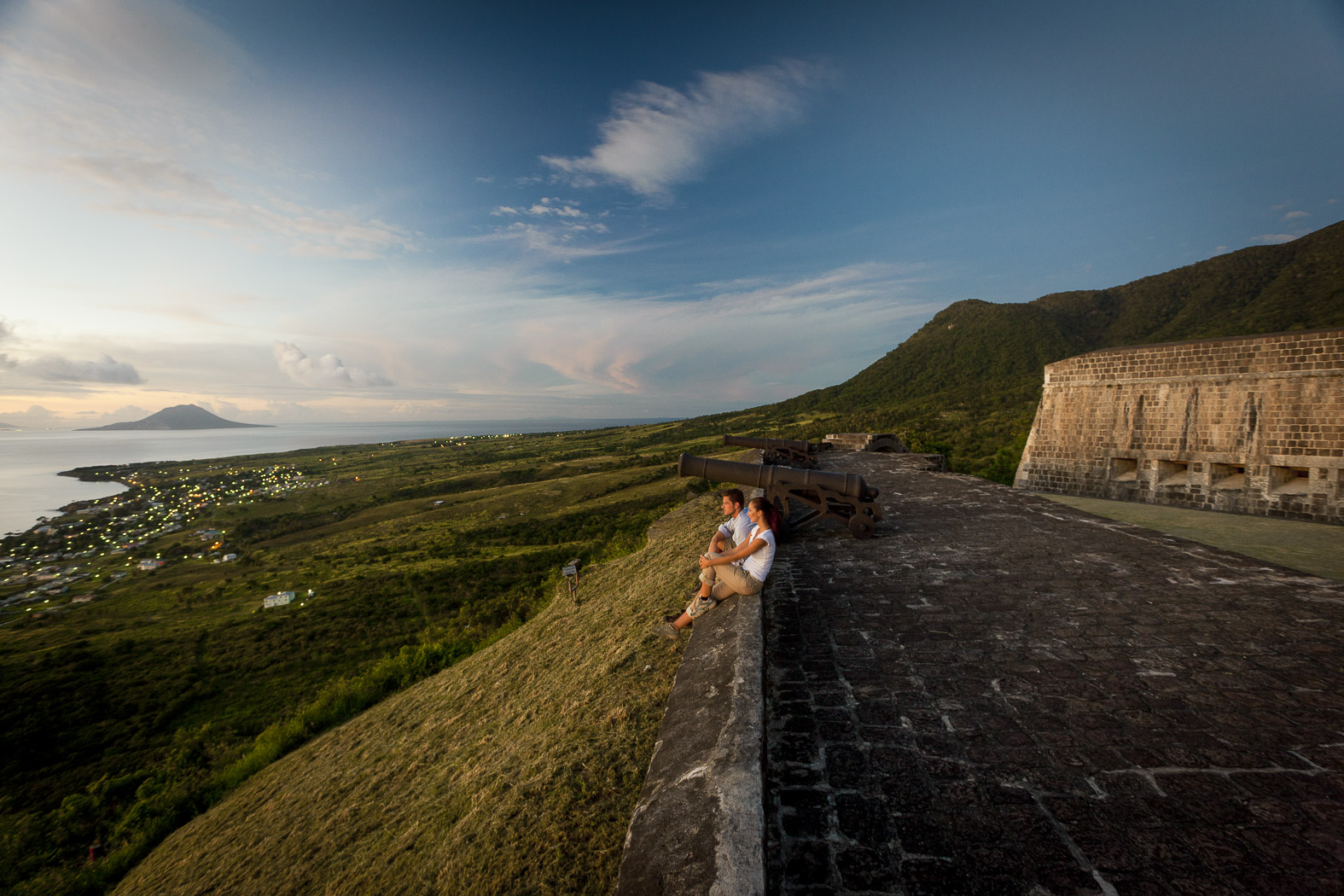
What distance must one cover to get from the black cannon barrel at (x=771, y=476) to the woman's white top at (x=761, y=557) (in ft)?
6.50

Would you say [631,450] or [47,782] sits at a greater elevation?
[631,450]

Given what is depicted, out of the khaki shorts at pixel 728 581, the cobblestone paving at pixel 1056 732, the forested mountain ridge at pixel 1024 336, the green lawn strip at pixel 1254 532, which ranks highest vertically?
the forested mountain ridge at pixel 1024 336

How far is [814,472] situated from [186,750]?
22.9 metres

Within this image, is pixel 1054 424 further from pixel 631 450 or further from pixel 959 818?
pixel 631 450

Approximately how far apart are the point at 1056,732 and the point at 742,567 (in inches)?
103

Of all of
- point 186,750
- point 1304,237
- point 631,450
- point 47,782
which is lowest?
point 47,782

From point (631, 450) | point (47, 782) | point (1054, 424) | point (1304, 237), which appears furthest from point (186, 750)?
point (1304, 237)

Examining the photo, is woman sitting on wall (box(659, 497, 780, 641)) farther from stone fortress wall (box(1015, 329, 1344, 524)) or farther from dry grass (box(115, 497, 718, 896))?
stone fortress wall (box(1015, 329, 1344, 524))

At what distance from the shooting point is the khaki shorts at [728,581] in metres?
4.86

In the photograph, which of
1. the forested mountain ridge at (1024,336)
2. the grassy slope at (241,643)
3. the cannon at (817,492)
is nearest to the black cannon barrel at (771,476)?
the cannon at (817,492)

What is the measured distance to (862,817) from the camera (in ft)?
8.21

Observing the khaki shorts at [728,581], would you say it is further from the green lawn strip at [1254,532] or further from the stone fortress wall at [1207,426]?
the stone fortress wall at [1207,426]

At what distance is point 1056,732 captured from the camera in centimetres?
311

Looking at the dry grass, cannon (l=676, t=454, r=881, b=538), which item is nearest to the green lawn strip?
cannon (l=676, t=454, r=881, b=538)
